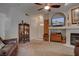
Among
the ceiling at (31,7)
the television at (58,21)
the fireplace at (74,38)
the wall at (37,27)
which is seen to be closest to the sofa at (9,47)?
the wall at (37,27)

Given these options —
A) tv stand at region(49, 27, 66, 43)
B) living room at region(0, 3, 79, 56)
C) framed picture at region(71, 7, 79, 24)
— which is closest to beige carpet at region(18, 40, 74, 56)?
living room at region(0, 3, 79, 56)

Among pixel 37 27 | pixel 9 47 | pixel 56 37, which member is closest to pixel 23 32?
pixel 37 27

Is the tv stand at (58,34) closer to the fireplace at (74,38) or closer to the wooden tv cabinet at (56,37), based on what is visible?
the wooden tv cabinet at (56,37)

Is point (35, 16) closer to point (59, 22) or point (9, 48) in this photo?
point (59, 22)

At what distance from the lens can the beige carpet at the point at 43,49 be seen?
349cm

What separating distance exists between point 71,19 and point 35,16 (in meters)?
0.82

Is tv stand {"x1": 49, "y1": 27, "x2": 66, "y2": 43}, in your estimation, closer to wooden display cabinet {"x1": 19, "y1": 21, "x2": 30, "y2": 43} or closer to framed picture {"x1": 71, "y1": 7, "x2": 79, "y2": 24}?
framed picture {"x1": 71, "y1": 7, "x2": 79, "y2": 24}

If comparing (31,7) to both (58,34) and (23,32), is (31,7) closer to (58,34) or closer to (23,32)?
(23,32)

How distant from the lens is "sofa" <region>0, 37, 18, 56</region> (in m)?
3.24

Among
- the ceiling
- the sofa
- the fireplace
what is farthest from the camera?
the fireplace

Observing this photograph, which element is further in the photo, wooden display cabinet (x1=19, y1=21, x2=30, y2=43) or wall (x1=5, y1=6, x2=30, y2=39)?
wooden display cabinet (x1=19, y1=21, x2=30, y2=43)

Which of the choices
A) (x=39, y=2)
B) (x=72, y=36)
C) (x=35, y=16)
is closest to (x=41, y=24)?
(x=35, y=16)

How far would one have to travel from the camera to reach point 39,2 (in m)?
3.43

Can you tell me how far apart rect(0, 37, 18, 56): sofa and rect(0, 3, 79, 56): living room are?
0.11 ft
